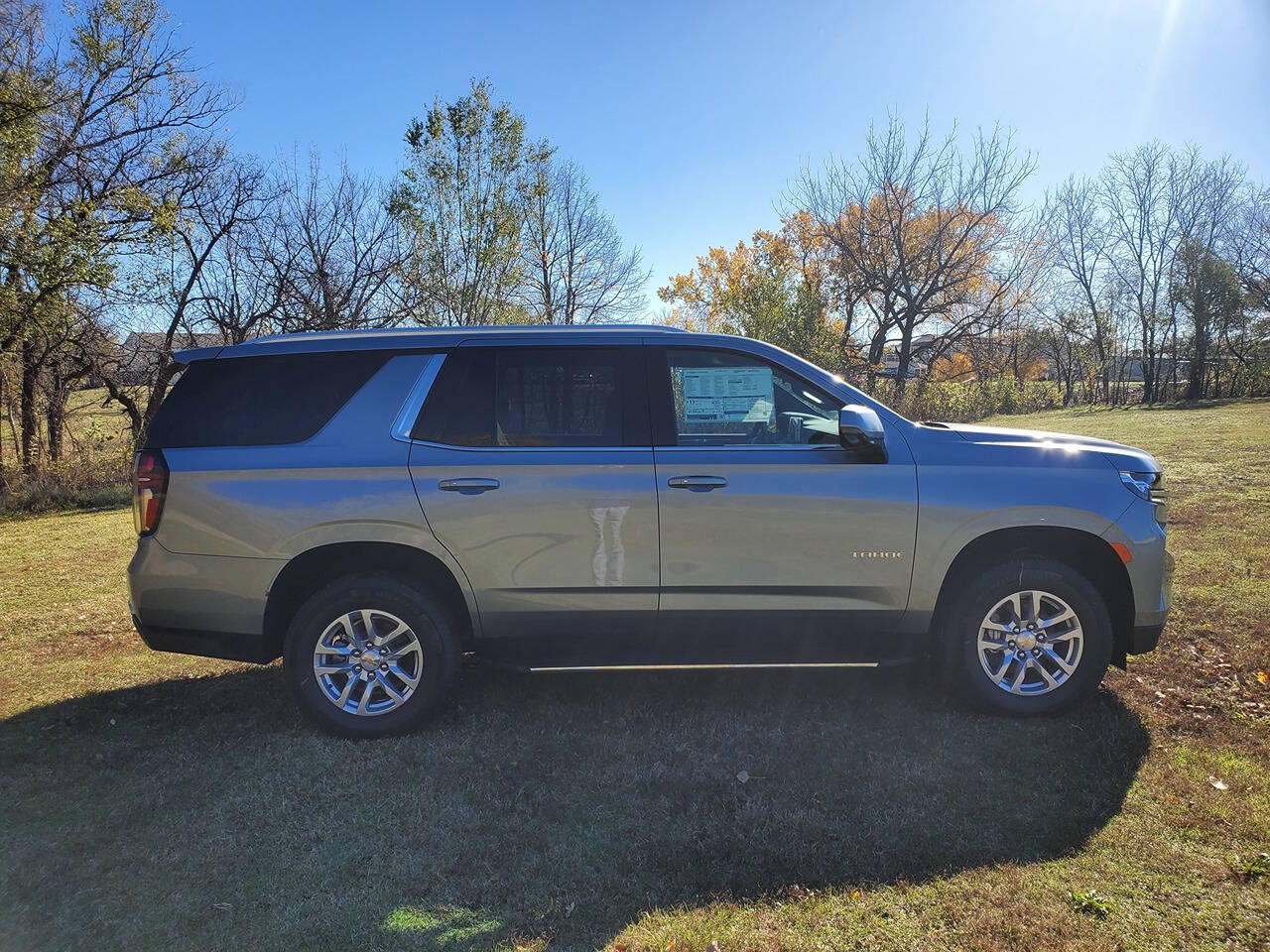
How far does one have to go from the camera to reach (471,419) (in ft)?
12.3

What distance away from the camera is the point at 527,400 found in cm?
380

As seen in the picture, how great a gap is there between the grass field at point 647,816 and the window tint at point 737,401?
151 centimetres

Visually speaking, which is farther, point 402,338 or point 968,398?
point 968,398

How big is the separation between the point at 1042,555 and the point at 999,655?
1.84 ft

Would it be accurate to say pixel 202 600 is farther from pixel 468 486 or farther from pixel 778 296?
pixel 778 296

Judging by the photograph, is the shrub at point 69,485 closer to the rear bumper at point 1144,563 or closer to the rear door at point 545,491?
the rear door at point 545,491

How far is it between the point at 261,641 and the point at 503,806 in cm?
152

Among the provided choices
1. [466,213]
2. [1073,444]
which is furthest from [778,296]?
[1073,444]

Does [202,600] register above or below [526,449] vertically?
below

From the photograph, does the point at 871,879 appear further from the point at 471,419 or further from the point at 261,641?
the point at 261,641

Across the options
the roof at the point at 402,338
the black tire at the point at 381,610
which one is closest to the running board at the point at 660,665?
the black tire at the point at 381,610

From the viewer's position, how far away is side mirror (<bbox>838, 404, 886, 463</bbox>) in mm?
3518

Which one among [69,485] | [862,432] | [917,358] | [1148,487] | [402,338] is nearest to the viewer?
[862,432]

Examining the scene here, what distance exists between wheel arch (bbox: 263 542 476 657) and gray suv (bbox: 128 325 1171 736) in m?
0.02
